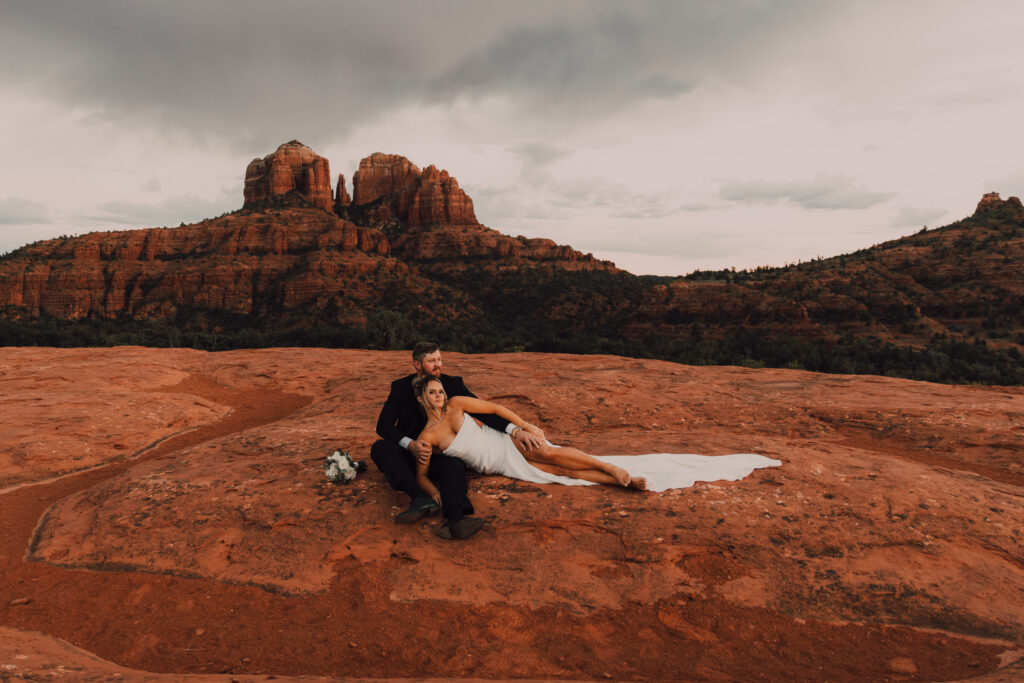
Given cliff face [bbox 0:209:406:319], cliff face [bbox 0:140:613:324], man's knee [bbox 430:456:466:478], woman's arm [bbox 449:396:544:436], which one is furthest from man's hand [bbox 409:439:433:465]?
cliff face [bbox 0:209:406:319]

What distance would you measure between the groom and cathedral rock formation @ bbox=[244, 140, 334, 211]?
10313 cm

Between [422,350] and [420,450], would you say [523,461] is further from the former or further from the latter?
[422,350]

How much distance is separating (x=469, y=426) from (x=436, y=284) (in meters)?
69.2

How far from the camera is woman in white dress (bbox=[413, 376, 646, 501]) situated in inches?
201

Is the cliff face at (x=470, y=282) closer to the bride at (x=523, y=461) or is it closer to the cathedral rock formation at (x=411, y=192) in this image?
the cathedral rock formation at (x=411, y=192)

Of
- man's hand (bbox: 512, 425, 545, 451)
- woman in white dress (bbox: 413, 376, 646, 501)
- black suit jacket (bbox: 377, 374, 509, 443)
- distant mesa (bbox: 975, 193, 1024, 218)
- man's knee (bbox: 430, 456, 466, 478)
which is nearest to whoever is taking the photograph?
man's knee (bbox: 430, 456, 466, 478)

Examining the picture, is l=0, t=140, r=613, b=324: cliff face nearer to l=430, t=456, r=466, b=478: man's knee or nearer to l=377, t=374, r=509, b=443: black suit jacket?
l=377, t=374, r=509, b=443: black suit jacket

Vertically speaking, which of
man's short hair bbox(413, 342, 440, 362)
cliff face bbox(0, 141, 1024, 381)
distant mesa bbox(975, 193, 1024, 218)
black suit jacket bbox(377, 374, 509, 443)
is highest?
distant mesa bbox(975, 193, 1024, 218)

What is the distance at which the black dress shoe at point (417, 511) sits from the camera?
459 centimetres

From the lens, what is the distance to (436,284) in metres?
72.9

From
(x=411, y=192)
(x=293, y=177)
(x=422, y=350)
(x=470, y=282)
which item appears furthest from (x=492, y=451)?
(x=411, y=192)

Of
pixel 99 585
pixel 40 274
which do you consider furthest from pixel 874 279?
pixel 40 274

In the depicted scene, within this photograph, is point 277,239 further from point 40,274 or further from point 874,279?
point 874,279

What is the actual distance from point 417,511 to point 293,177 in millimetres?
112324
